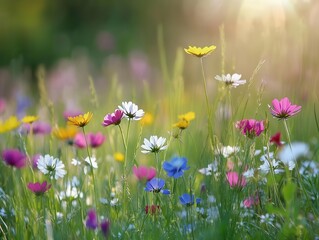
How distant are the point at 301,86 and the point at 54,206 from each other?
0.86 meters

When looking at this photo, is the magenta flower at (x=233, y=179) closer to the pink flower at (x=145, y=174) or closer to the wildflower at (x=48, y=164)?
the pink flower at (x=145, y=174)

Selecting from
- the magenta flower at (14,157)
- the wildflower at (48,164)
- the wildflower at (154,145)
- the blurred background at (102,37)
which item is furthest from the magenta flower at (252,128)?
the blurred background at (102,37)

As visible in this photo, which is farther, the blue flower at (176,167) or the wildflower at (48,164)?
the wildflower at (48,164)

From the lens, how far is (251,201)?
5.14 ft

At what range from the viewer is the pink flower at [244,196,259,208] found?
1.55 metres

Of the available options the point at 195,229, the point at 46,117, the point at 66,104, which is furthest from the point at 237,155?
the point at 66,104

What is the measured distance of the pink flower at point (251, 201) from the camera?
155 centimetres

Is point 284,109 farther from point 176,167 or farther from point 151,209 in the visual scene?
point 151,209

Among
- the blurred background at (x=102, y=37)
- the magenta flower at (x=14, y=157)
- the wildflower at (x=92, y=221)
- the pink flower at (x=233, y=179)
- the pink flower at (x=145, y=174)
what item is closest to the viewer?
the wildflower at (x=92, y=221)

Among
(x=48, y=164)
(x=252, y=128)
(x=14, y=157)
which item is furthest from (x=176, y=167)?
(x=14, y=157)

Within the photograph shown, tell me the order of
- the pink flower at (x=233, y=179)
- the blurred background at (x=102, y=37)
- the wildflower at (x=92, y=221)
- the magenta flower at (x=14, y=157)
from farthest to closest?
the blurred background at (x=102, y=37) < the magenta flower at (x=14, y=157) < the pink flower at (x=233, y=179) < the wildflower at (x=92, y=221)

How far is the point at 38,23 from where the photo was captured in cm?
784

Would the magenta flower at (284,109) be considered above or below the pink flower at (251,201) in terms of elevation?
above

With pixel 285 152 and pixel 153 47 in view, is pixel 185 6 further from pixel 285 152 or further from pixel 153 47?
pixel 285 152
